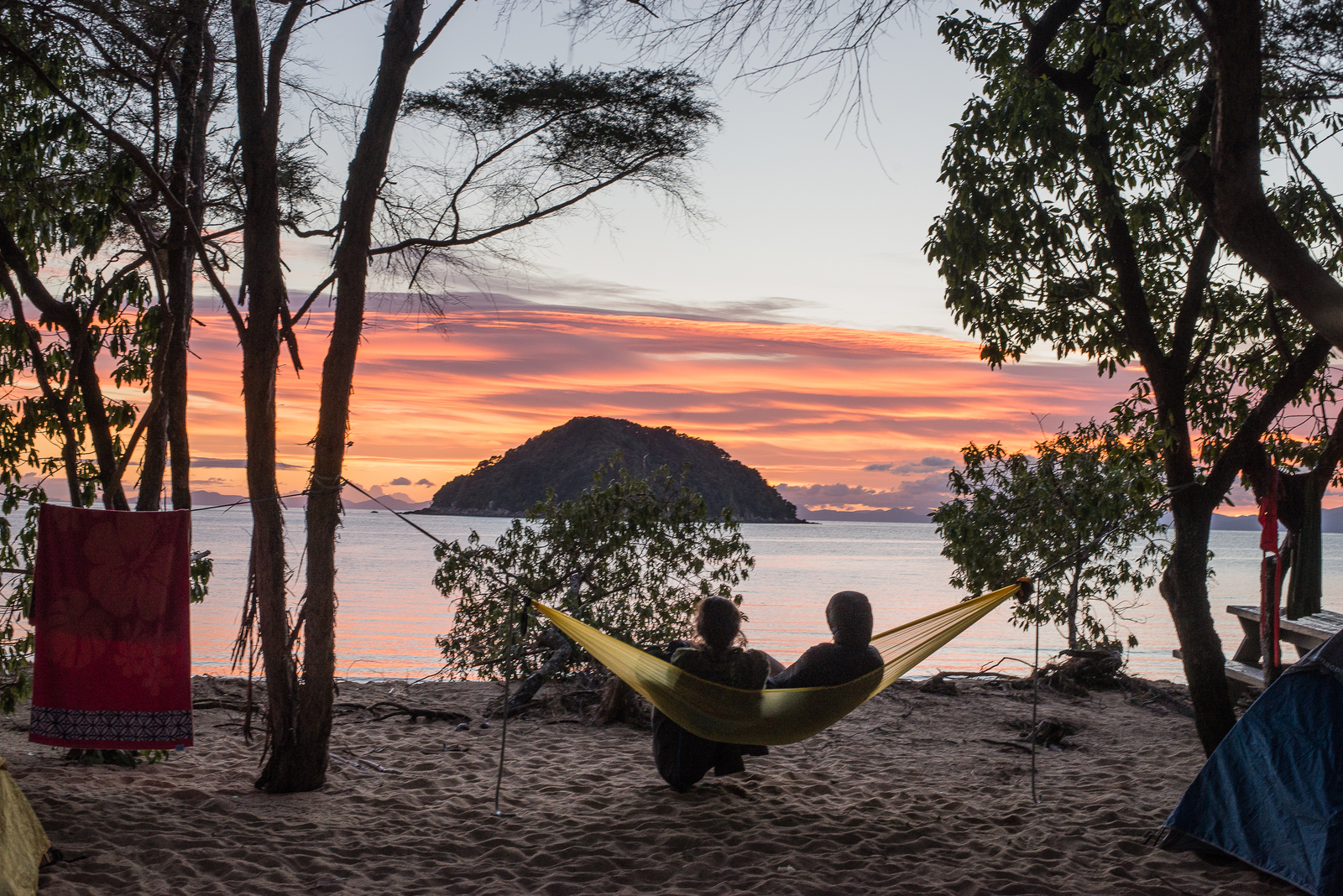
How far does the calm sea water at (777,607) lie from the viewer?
10883mm

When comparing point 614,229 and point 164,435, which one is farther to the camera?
point 614,229

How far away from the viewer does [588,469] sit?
37719mm

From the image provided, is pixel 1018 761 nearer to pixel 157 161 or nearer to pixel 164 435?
pixel 164 435

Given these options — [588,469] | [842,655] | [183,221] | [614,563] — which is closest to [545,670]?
[614,563]

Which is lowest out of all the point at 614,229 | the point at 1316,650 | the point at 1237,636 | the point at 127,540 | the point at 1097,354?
the point at 1237,636

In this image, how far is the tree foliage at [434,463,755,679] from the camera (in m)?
6.05

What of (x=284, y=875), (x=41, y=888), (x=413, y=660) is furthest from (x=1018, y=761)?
(x=413, y=660)

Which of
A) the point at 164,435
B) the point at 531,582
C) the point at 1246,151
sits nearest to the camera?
the point at 1246,151

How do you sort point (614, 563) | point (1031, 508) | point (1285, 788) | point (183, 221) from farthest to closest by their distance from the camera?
point (1031, 508), point (614, 563), point (183, 221), point (1285, 788)

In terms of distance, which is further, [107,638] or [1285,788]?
[107,638]

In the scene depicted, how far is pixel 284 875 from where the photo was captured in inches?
108

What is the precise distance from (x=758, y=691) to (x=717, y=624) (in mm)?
388

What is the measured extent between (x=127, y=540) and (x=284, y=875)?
4.34 feet

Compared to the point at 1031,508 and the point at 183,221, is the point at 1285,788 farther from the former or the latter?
the point at 183,221
